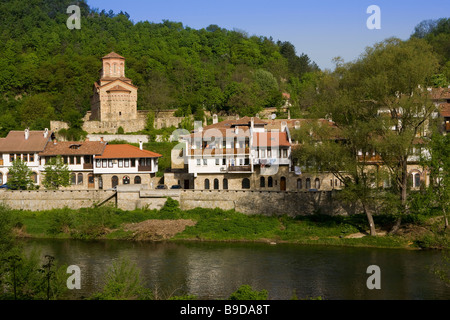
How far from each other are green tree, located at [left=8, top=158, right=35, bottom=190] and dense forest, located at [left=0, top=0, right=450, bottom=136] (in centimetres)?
1378

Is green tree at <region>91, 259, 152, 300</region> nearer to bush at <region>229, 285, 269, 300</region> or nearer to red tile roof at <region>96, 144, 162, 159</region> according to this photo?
bush at <region>229, 285, 269, 300</region>

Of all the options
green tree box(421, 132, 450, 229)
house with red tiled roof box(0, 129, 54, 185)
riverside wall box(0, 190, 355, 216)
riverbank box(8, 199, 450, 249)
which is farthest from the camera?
house with red tiled roof box(0, 129, 54, 185)

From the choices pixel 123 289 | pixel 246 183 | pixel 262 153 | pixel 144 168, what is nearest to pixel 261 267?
pixel 123 289

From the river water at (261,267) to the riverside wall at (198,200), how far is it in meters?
4.99

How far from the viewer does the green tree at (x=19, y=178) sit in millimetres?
46250

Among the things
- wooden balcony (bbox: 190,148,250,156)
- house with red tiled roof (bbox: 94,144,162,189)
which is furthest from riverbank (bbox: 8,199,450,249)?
house with red tiled roof (bbox: 94,144,162,189)

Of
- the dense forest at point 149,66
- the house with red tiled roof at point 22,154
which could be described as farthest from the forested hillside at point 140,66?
the house with red tiled roof at point 22,154

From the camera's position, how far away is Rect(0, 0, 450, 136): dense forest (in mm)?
70625

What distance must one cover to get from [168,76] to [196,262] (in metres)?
53.6

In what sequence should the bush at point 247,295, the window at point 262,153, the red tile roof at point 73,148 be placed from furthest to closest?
1. the red tile roof at point 73,148
2. the window at point 262,153
3. the bush at point 247,295

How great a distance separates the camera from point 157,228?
4031 centimetres

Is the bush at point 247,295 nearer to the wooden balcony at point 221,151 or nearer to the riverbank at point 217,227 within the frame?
the riverbank at point 217,227

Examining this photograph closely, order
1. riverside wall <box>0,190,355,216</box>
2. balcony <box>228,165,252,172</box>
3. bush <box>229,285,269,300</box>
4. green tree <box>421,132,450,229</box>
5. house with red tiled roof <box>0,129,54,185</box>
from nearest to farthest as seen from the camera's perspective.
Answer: bush <box>229,285,269,300</box> < green tree <box>421,132,450,229</box> < riverside wall <box>0,190,355,216</box> < balcony <box>228,165,252,172</box> < house with red tiled roof <box>0,129,54,185</box>

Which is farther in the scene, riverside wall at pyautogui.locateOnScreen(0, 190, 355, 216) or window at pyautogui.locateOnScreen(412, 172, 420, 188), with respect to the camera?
window at pyautogui.locateOnScreen(412, 172, 420, 188)
